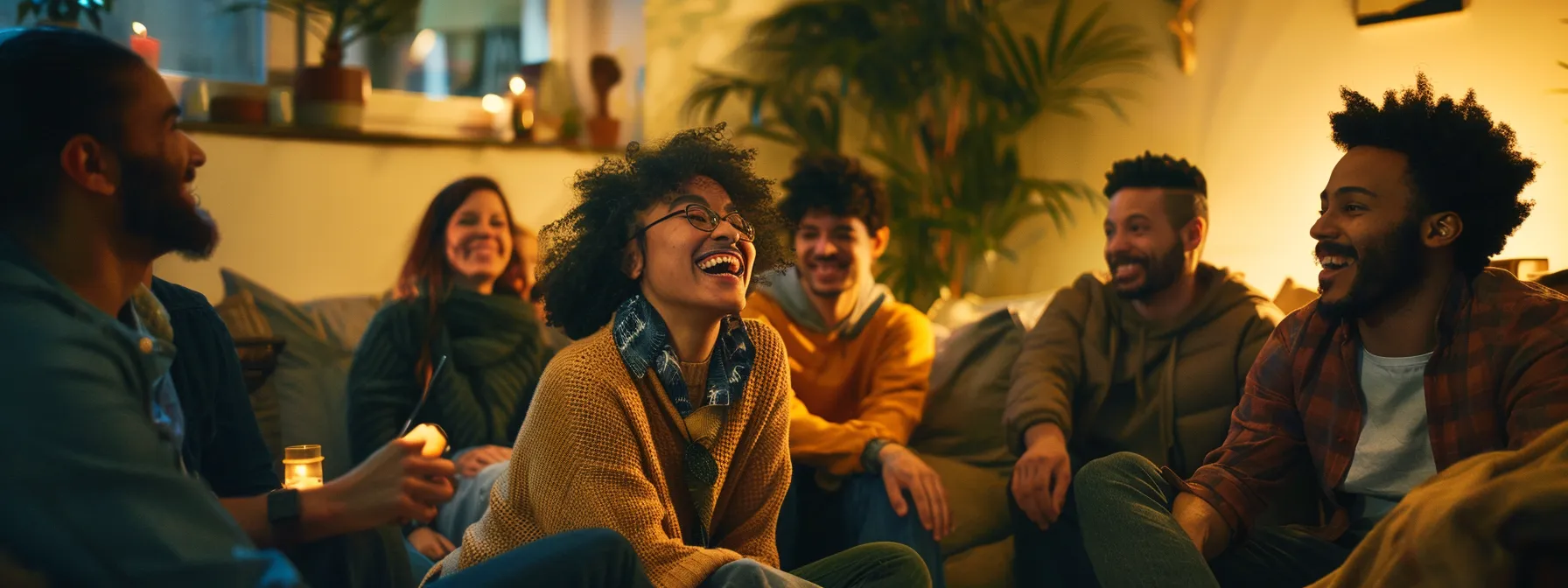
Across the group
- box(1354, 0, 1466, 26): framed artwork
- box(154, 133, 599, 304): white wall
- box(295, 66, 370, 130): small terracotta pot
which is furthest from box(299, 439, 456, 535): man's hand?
box(295, 66, 370, 130): small terracotta pot

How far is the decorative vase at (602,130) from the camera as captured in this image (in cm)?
399

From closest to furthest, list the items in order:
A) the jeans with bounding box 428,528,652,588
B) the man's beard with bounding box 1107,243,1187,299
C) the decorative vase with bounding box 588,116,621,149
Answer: the jeans with bounding box 428,528,652,588 < the man's beard with bounding box 1107,243,1187,299 < the decorative vase with bounding box 588,116,621,149

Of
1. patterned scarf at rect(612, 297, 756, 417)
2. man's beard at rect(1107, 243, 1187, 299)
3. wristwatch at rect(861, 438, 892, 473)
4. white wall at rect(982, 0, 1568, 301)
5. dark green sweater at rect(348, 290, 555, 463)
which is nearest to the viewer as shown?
patterned scarf at rect(612, 297, 756, 417)

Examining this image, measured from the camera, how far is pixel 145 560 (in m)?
1.04

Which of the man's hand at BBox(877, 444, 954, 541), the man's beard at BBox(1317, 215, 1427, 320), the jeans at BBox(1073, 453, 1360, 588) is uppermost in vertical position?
the man's beard at BBox(1317, 215, 1427, 320)

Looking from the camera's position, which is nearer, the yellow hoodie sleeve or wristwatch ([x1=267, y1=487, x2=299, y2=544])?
wristwatch ([x1=267, y1=487, x2=299, y2=544])

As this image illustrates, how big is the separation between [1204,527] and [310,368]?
2.10 m

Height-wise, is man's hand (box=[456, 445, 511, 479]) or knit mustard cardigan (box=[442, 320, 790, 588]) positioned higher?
knit mustard cardigan (box=[442, 320, 790, 588])

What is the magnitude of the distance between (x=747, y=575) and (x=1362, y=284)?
86cm

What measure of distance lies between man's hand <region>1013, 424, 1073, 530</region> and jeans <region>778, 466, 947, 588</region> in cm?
20

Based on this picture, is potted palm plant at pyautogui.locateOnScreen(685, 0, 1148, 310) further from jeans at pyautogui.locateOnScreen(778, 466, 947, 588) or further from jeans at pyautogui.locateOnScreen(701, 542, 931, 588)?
jeans at pyautogui.locateOnScreen(701, 542, 931, 588)

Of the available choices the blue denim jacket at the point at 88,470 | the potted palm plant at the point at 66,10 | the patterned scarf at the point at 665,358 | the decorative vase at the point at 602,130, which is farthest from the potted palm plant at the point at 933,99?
the blue denim jacket at the point at 88,470

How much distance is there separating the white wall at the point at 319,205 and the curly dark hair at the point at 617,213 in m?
1.65

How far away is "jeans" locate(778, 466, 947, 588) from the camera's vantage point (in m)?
2.27
